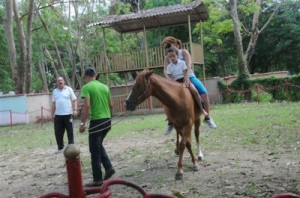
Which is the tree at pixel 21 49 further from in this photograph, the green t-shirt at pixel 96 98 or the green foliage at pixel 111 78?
the green t-shirt at pixel 96 98

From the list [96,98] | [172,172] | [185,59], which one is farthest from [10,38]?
[172,172]

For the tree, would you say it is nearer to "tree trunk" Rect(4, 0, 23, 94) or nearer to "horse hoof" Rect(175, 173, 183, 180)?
"tree trunk" Rect(4, 0, 23, 94)

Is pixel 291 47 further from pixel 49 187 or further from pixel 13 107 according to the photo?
pixel 49 187

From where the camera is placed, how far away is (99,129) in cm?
634

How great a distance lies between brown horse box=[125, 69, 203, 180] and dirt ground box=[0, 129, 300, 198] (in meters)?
0.49

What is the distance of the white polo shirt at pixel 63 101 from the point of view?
375 inches

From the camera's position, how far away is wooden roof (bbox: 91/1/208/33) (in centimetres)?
2044

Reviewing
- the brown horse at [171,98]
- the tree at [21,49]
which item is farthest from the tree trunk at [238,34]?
the brown horse at [171,98]

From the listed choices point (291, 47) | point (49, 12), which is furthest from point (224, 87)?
point (49, 12)

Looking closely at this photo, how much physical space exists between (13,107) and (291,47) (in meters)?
24.4

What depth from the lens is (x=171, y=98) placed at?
21.0 ft

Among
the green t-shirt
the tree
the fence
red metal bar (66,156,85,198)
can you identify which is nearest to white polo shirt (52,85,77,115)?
the green t-shirt

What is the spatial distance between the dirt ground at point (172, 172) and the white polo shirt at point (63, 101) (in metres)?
1.17

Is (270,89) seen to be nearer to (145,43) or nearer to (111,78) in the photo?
(145,43)
